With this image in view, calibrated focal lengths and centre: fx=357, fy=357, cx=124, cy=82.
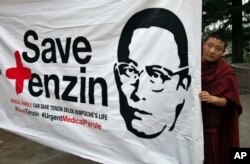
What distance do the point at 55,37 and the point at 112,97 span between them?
80cm

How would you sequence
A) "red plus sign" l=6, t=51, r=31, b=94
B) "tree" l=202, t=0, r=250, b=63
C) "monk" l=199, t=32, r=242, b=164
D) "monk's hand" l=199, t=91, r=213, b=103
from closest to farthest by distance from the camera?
"monk's hand" l=199, t=91, r=213, b=103
"monk" l=199, t=32, r=242, b=164
"red plus sign" l=6, t=51, r=31, b=94
"tree" l=202, t=0, r=250, b=63

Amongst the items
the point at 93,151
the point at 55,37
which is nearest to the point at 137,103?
the point at 93,151

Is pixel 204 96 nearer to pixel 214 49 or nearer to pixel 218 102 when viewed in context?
pixel 218 102

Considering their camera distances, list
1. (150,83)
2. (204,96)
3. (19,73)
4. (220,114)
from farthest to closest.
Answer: (19,73)
(220,114)
(150,83)
(204,96)

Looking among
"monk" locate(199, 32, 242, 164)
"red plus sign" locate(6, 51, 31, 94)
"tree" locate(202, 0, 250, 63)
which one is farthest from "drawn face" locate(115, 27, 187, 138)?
"tree" locate(202, 0, 250, 63)

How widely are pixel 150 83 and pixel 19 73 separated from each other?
1.51 m

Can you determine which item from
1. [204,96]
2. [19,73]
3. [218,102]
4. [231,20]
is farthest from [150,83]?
[231,20]

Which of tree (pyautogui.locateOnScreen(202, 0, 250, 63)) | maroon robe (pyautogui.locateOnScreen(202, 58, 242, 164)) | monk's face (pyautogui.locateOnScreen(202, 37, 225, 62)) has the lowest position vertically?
maroon robe (pyautogui.locateOnScreen(202, 58, 242, 164))

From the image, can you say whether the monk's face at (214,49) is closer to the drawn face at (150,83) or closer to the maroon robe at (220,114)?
the maroon robe at (220,114)

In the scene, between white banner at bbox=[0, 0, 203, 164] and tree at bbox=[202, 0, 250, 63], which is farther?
tree at bbox=[202, 0, 250, 63]

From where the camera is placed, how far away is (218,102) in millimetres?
2607

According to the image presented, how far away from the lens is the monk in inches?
105

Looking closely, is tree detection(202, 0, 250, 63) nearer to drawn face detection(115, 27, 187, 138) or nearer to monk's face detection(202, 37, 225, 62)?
monk's face detection(202, 37, 225, 62)

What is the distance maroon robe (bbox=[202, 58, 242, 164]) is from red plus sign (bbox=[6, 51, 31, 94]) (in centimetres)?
171
